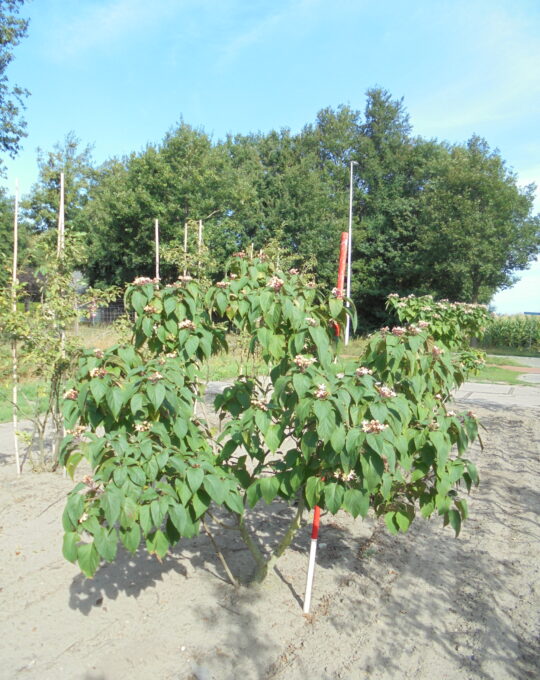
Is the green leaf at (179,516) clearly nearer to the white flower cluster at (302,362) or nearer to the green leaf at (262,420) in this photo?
the green leaf at (262,420)

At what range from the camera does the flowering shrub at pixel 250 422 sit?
1.92m

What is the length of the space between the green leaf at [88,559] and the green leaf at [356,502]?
3.30ft

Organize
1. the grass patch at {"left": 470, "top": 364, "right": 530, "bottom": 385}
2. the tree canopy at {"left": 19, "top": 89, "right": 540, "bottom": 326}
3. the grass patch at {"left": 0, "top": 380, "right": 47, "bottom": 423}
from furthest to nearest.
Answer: the tree canopy at {"left": 19, "top": 89, "right": 540, "bottom": 326}, the grass patch at {"left": 470, "top": 364, "right": 530, "bottom": 385}, the grass patch at {"left": 0, "top": 380, "right": 47, "bottom": 423}

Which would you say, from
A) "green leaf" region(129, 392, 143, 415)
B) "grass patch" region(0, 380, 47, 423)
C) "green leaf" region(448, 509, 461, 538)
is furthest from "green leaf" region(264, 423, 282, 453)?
"grass patch" region(0, 380, 47, 423)

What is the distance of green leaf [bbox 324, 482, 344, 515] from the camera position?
2.15 metres

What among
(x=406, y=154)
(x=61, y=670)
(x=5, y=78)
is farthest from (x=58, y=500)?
(x=406, y=154)

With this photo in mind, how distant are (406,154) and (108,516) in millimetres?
33878

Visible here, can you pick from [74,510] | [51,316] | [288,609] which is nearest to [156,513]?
[74,510]

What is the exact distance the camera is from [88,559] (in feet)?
6.10

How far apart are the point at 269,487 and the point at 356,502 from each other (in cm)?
40

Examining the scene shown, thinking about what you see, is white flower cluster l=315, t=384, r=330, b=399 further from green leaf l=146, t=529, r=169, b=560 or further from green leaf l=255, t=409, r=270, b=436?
green leaf l=146, t=529, r=169, b=560

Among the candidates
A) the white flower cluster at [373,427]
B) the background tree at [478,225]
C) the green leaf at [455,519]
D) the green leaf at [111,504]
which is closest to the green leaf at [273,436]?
the white flower cluster at [373,427]

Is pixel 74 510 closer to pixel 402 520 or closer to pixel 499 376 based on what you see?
pixel 402 520

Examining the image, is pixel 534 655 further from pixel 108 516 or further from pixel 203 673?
pixel 108 516
